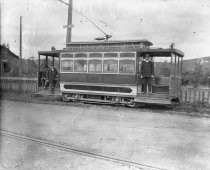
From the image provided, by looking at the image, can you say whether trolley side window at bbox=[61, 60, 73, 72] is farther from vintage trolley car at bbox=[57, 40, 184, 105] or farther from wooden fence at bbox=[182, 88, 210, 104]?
wooden fence at bbox=[182, 88, 210, 104]

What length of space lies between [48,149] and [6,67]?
35106 millimetres

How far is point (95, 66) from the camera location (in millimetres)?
14789

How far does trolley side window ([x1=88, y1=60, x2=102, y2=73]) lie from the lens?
14625 mm

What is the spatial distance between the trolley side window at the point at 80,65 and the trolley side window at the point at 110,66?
112cm

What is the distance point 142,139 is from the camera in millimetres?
7312

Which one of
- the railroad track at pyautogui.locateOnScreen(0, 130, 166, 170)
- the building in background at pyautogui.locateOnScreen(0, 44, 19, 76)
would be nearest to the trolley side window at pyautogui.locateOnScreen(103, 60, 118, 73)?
the railroad track at pyautogui.locateOnScreen(0, 130, 166, 170)

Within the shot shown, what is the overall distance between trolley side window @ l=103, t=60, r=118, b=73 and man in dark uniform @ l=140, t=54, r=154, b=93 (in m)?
1.22

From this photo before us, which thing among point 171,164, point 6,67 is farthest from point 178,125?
point 6,67

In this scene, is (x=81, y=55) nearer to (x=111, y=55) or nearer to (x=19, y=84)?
(x=111, y=55)

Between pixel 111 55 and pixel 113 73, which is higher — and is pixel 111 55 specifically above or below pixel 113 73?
above

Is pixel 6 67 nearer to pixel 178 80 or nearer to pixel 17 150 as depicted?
pixel 178 80

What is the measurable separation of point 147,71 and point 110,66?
1.78 meters

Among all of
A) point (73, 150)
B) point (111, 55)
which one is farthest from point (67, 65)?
point (73, 150)

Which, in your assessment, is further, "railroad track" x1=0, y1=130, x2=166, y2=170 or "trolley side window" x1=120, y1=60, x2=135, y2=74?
"trolley side window" x1=120, y1=60, x2=135, y2=74
